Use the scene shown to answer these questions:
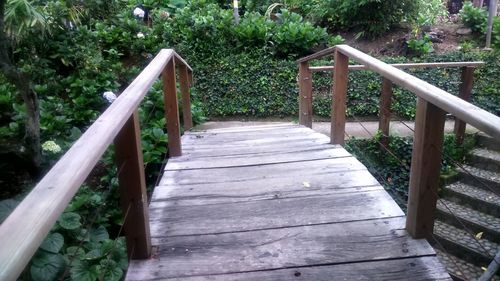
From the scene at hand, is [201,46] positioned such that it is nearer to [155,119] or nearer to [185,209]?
[155,119]

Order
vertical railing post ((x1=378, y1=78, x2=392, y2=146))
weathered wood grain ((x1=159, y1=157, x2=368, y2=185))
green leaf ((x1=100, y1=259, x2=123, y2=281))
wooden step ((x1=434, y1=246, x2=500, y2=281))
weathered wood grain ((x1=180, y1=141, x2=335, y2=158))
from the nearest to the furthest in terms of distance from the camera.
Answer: green leaf ((x1=100, y1=259, x2=123, y2=281)) → weathered wood grain ((x1=159, y1=157, x2=368, y2=185)) → weathered wood grain ((x1=180, y1=141, x2=335, y2=158)) → wooden step ((x1=434, y1=246, x2=500, y2=281)) → vertical railing post ((x1=378, y1=78, x2=392, y2=146))

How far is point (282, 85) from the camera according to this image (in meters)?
8.20

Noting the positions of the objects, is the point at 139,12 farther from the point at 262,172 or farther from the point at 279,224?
the point at 279,224

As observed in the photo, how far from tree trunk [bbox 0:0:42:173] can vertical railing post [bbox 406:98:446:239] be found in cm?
377

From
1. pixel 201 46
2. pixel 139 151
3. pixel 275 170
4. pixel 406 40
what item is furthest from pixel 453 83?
pixel 139 151

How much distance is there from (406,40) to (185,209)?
291 inches

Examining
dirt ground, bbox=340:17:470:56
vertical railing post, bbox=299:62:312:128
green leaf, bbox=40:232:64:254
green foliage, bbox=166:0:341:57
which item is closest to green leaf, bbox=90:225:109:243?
green leaf, bbox=40:232:64:254

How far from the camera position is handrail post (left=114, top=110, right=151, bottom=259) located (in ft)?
6.14

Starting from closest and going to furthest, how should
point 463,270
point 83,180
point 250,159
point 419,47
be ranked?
point 83,180
point 250,159
point 463,270
point 419,47

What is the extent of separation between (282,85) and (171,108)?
5.00 metres

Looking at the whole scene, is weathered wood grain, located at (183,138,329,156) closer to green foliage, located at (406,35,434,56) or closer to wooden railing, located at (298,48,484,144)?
wooden railing, located at (298,48,484,144)

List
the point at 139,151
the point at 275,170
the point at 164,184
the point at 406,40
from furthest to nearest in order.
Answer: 1. the point at 406,40
2. the point at 275,170
3. the point at 164,184
4. the point at 139,151

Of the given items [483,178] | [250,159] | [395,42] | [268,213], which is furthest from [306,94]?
[395,42]

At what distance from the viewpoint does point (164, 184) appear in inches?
113
